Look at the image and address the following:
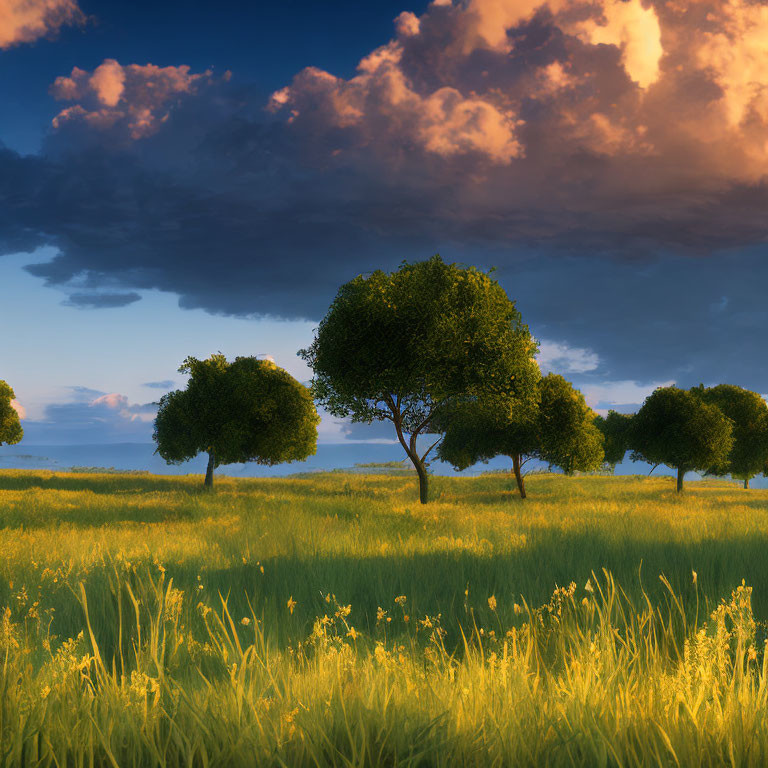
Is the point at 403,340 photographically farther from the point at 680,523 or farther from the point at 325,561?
the point at 325,561

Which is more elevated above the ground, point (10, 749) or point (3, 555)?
point (10, 749)

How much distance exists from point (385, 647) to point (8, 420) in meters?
61.8

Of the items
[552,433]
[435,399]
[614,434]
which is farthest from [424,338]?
[614,434]

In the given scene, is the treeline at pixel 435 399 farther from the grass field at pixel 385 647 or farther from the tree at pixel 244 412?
the grass field at pixel 385 647

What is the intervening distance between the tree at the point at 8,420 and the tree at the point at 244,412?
83.3 ft

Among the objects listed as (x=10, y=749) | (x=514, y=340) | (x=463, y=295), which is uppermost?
(x=463, y=295)

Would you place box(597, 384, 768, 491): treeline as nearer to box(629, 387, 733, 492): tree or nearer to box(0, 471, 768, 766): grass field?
box(629, 387, 733, 492): tree

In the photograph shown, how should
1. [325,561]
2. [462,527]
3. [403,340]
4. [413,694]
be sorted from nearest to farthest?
[413,694]
[325,561]
[462,527]
[403,340]

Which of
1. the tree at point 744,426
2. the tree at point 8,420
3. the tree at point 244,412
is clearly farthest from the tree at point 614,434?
the tree at point 8,420

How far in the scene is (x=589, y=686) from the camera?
3.30m

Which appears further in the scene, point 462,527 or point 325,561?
point 462,527

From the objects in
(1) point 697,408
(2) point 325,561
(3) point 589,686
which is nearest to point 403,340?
(2) point 325,561

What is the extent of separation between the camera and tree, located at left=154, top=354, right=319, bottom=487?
35.9 metres

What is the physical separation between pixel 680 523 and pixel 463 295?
12.7 metres
